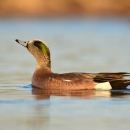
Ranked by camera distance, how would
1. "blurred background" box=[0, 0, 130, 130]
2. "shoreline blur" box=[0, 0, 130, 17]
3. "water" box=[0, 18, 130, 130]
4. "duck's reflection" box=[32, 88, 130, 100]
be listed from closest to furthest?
"water" box=[0, 18, 130, 130] < "blurred background" box=[0, 0, 130, 130] < "duck's reflection" box=[32, 88, 130, 100] < "shoreline blur" box=[0, 0, 130, 17]

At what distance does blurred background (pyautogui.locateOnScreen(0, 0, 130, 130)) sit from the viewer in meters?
10.7

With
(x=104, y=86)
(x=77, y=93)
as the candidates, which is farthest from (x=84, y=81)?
(x=77, y=93)

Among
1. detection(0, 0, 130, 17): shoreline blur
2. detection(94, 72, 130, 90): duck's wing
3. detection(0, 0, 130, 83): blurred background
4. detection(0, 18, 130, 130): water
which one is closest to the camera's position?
detection(0, 18, 130, 130): water

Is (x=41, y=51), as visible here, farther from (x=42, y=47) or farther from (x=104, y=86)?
(x=104, y=86)

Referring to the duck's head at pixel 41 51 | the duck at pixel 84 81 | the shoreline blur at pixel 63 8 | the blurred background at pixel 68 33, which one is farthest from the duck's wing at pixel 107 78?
the shoreline blur at pixel 63 8

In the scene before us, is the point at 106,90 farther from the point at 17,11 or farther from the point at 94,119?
the point at 17,11

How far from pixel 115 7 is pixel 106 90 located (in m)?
24.7

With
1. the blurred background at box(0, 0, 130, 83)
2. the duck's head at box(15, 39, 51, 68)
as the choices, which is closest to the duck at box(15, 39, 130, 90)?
the duck's head at box(15, 39, 51, 68)

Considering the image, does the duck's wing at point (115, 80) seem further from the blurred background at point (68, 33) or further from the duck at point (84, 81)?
the blurred background at point (68, 33)

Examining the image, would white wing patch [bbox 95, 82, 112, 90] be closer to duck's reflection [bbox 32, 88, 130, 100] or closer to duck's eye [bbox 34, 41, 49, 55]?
duck's reflection [bbox 32, 88, 130, 100]

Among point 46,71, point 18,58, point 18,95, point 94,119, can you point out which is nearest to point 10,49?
point 18,58

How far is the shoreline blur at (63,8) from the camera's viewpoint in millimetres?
36344

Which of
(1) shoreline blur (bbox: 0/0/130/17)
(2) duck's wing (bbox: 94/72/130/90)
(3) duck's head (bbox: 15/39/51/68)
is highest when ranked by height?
(1) shoreline blur (bbox: 0/0/130/17)

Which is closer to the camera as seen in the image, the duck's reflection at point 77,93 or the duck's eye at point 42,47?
the duck's reflection at point 77,93
